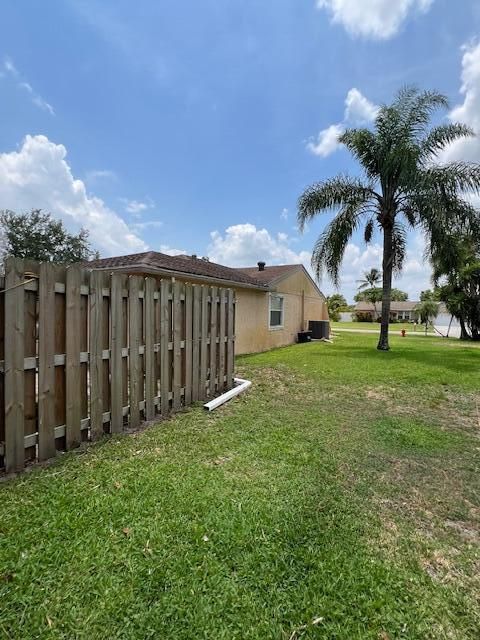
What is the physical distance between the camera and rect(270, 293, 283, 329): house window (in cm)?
1423

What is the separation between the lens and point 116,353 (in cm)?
368

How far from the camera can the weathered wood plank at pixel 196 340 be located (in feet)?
16.6

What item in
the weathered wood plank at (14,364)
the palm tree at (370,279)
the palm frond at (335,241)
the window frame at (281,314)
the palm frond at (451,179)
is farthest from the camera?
the palm tree at (370,279)

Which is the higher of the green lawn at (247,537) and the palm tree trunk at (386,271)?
the palm tree trunk at (386,271)

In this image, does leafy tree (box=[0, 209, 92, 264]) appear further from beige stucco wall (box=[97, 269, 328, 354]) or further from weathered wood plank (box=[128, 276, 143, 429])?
weathered wood plank (box=[128, 276, 143, 429])

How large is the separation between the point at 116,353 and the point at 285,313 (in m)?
12.2

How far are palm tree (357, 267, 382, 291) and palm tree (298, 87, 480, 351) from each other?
42719 mm

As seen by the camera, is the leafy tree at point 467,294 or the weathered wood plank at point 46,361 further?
the leafy tree at point 467,294

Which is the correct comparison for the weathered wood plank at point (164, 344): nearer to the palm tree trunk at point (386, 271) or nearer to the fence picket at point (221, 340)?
the fence picket at point (221, 340)

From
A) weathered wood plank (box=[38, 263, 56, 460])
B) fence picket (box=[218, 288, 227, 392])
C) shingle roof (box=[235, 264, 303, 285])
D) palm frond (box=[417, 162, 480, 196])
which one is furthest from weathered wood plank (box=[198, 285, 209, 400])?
palm frond (box=[417, 162, 480, 196])

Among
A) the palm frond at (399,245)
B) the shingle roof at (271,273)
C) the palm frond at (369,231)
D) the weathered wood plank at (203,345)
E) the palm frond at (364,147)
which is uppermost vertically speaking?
the palm frond at (364,147)

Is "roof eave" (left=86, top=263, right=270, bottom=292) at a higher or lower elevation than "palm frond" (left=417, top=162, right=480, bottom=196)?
lower

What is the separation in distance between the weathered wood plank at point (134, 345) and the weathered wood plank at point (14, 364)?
122 cm

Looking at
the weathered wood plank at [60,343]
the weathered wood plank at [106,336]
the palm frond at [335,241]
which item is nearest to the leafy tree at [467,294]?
the palm frond at [335,241]
